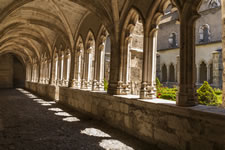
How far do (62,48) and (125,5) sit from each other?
5.84 m

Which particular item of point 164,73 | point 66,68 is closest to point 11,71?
point 66,68

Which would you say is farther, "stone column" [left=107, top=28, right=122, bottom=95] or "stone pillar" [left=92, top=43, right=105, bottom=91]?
"stone pillar" [left=92, top=43, right=105, bottom=91]

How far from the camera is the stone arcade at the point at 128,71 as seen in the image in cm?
248

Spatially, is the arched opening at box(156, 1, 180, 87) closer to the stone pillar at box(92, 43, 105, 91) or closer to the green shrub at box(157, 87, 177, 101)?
the green shrub at box(157, 87, 177, 101)

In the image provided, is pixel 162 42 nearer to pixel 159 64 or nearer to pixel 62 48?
pixel 159 64

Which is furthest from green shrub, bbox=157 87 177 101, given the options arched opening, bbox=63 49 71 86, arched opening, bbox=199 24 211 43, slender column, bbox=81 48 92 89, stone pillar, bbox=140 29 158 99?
arched opening, bbox=199 24 211 43

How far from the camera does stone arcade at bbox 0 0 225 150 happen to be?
97.5 inches

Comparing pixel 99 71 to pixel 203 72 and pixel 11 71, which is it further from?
pixel 11 71

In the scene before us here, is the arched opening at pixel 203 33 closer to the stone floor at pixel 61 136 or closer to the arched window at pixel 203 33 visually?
the arched window at pixel 203 33

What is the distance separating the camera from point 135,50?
4.88 m

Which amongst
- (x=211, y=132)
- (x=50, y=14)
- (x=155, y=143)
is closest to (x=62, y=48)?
(x=50, y=14)

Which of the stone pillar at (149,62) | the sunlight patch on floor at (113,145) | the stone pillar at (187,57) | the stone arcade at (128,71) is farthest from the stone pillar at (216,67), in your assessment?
the sunlight patch on floor at (113,145)

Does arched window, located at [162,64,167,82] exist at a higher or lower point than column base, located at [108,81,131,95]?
higher

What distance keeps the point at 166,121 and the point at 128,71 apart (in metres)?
2.01
